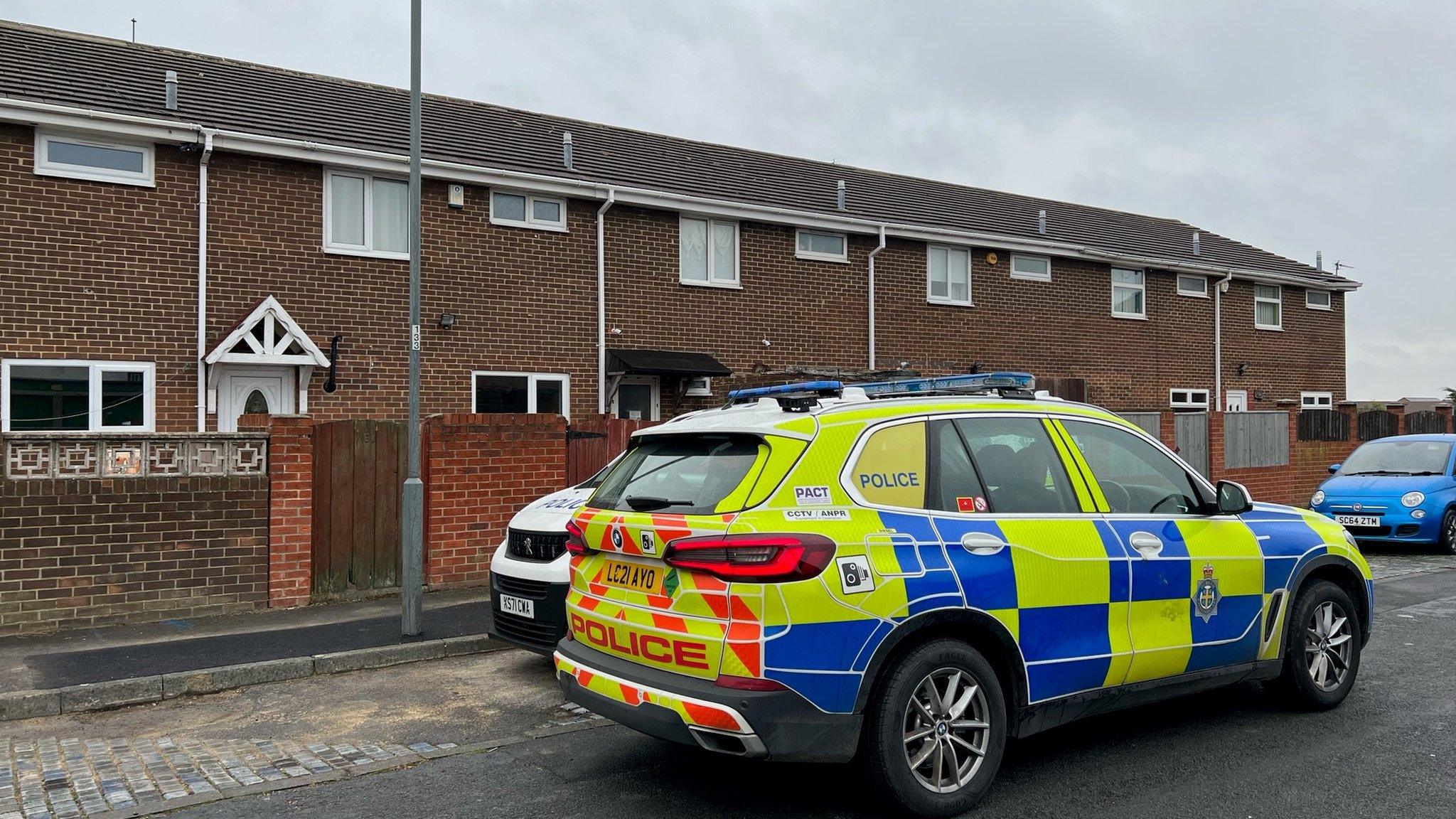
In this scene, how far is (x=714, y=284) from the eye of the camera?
16.5 m

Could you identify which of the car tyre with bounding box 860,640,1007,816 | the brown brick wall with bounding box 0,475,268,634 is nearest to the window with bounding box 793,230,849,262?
the brown brick wall with bounding box 0,475,268,634

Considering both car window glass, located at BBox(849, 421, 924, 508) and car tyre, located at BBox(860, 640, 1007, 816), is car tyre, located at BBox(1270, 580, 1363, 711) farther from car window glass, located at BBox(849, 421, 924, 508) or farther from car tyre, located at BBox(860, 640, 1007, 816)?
car window glass, located at BBox(849, 421, 924, 508)

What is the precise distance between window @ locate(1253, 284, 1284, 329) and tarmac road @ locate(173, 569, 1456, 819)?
→ 20.4 m

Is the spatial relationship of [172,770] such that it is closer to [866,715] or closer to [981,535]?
[866,715]

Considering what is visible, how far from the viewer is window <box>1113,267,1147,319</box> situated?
71.3 ft

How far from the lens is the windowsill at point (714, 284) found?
1619 centimetres

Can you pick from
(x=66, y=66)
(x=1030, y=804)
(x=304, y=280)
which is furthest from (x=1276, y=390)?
(x=66, y=66)

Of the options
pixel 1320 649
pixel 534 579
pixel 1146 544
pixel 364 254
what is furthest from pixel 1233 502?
pixel 364 254

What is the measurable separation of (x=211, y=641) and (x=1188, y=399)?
20679 mm

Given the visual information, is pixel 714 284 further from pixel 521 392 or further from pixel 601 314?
pixel 521 392

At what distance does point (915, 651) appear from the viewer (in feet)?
13.4

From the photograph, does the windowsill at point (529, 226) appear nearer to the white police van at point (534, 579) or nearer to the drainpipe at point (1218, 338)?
the white police van at point (534, 579)

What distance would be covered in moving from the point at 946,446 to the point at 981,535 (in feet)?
1.44

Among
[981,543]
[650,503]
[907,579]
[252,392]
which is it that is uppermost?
[252,392]
